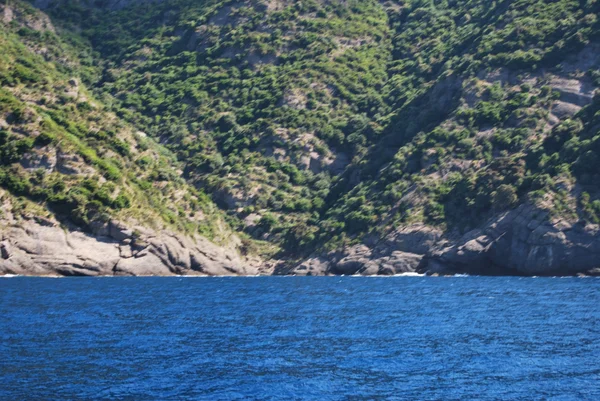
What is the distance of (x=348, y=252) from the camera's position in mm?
118312

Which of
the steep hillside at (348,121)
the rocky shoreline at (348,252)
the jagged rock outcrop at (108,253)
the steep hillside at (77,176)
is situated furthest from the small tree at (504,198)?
the steep hillside at (77,176)

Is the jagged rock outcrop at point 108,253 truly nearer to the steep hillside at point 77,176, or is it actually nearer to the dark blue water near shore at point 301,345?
the steep hillside at point 77,176

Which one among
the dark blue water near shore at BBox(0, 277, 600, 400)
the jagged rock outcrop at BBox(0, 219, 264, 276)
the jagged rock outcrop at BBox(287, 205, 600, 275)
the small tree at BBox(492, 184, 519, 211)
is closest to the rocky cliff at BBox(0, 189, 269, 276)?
the jagged rock outcrop at BBox(0, 219, 264, 276)

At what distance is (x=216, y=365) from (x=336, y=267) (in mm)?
76871

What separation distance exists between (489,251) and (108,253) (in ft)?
157

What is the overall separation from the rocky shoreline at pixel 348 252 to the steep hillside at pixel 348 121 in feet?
1.06

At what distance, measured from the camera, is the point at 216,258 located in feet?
385

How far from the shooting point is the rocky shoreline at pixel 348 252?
99.6 metres

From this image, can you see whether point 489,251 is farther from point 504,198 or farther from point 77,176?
point 77,176

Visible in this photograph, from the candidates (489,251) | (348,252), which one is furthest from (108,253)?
(489,251)

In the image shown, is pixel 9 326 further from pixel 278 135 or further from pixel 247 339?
pixel 278 135

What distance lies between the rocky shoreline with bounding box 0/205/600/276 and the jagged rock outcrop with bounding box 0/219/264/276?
0.12m

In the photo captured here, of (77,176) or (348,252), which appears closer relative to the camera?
(77,176)

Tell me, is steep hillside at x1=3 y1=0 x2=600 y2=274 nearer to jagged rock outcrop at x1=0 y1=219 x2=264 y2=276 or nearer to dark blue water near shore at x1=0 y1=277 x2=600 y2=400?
jagged rock outcrop at x1=0 y1=219 x2=264 y2=276
